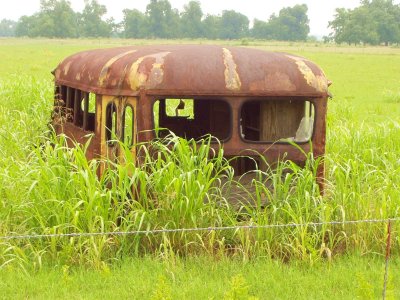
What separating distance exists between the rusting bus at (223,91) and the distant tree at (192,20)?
12113 centimetres

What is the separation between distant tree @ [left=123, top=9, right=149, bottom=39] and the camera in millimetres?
124781

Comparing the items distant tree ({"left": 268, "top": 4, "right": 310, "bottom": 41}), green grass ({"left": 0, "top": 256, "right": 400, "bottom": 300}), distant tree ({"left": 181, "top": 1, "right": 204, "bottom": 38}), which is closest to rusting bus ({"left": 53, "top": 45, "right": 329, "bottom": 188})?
green grass ({"left": 0, "top": 256, "right": 400, "bottom": 300})

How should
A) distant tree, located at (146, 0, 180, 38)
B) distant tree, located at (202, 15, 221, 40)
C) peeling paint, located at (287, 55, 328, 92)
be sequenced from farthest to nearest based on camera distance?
1. distant tree, located at (202, 15, 221, 40)
2. distant tree, located at (146, 0, 180, 38)
3. peeling paint, located at (287, 55, 328, 92)

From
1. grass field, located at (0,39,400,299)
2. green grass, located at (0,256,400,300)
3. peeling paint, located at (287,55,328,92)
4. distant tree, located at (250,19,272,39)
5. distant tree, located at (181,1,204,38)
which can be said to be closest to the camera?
green grass, located at (0,256,400,300)

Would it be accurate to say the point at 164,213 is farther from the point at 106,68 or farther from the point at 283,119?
the point at 283,119

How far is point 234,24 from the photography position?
483ft

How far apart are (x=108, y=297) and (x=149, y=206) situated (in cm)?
120

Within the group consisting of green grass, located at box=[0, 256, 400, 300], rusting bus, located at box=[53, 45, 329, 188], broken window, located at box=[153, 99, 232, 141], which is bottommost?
green grass, located at box=[0, 256, 400, 300]

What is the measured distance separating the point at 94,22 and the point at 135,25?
28.4 ft

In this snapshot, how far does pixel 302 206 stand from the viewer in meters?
6.30

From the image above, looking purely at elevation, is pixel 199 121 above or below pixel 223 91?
below

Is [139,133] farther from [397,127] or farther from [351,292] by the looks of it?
[397,127]

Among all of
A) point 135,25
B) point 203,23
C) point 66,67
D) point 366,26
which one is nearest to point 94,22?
point 135,25

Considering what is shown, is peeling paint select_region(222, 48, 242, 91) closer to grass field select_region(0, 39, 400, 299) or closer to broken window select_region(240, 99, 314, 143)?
grass field select_region(0, 39, 400, 299)
